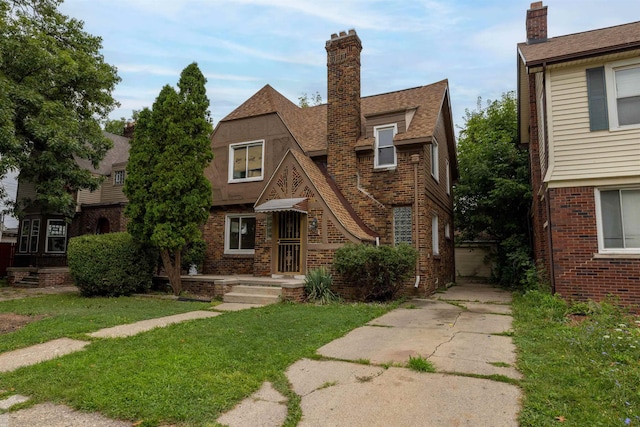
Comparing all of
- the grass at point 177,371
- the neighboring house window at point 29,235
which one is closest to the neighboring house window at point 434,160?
the grass at point 177,371

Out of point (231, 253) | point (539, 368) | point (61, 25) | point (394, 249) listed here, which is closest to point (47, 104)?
point (61, 25)

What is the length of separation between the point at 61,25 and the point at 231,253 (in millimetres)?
12143

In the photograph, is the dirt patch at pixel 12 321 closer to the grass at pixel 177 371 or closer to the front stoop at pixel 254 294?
the grass at pixel 177 371

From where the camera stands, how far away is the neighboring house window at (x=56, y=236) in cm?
2017

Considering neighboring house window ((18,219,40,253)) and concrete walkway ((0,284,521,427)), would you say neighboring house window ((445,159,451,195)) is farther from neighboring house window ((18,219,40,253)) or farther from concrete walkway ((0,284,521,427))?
neighboring house window ((18,219,40,253))

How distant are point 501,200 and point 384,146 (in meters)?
6.03

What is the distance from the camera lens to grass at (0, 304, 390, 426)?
337 centimetres

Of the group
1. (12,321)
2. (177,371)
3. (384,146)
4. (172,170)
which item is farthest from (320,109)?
(177,371)

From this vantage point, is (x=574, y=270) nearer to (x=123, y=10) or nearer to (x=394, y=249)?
(x=394, y=249)

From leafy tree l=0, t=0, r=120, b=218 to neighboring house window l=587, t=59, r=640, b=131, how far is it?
657 inches

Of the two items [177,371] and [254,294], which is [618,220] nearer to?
[254,294]

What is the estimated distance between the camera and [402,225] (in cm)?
1163

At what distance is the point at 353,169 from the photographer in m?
12.3

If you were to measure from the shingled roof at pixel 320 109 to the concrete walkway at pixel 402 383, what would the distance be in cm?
751
